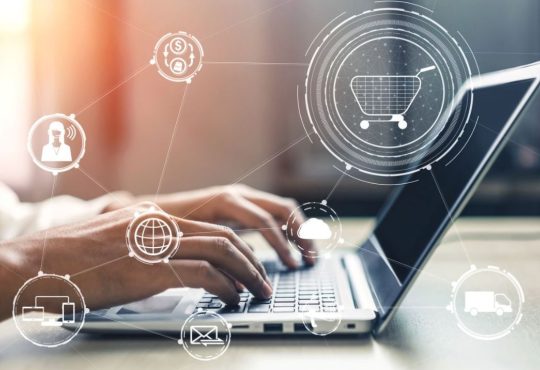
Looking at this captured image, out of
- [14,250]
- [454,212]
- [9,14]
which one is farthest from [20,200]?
[454,212]

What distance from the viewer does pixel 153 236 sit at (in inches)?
22.4

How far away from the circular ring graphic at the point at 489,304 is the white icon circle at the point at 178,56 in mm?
349

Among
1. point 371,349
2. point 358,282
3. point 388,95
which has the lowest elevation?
point 371,349

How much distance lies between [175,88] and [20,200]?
0.67 feet

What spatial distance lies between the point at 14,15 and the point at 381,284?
0.48 m

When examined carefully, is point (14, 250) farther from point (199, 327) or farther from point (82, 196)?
point (199, 327)

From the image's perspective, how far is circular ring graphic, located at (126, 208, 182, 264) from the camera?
565mm

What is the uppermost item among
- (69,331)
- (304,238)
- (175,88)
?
(175,88)

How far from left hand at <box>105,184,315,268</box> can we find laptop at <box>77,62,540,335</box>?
6 centimetres

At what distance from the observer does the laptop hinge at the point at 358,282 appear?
0.55m

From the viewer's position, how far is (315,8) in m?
0.59

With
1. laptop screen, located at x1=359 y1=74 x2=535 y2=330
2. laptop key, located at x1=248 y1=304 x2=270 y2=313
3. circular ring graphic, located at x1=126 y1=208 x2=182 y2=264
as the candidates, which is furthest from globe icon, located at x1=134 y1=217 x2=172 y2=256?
laptop screen, located at x1=359 y1=74 x2=535 y2=330

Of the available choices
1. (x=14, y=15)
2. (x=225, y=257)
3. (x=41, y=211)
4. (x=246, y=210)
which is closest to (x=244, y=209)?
(x=246, y=210)

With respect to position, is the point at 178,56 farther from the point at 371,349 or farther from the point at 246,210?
the point at 371,349
